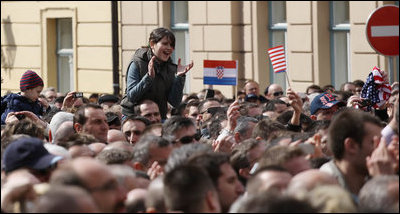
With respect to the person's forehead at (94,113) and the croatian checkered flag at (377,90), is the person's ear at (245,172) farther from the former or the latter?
the croatian checkered flag at (377,90)

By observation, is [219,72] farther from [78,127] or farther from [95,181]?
[95,181]

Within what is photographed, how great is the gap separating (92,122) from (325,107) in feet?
8.86

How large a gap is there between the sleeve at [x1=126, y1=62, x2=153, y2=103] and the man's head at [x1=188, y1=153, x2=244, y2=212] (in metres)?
4.13

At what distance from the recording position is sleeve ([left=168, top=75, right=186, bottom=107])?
1167 centimetres

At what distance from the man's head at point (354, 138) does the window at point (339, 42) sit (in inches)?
520

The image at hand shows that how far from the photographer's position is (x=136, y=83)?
11.7 metres

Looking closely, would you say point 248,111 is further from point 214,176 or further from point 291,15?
point 291,15

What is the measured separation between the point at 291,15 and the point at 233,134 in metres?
11.1

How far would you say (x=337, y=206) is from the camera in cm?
619

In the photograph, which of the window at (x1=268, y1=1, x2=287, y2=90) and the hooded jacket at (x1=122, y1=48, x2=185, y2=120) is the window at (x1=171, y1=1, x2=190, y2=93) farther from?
the hooded jacket at (x1=122, y1=48, x2=185, y2=120)

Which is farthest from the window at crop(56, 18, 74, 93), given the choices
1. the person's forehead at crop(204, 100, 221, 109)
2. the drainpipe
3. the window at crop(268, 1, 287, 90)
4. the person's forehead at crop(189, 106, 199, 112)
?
the person's forehead at crop(204, 100, 221, 109)

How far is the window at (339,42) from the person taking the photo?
21.0 meters

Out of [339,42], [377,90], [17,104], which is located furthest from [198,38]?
[17,104]

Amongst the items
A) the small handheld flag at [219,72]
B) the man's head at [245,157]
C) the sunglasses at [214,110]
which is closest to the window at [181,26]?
the small handheld flag at [219,72]
